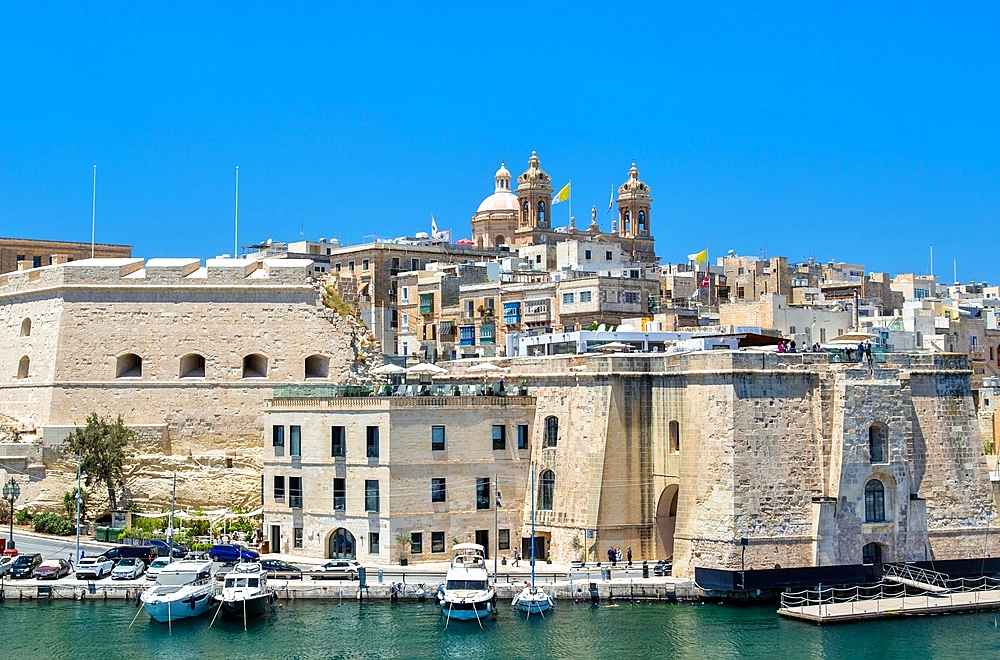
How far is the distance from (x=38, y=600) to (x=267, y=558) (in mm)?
7270

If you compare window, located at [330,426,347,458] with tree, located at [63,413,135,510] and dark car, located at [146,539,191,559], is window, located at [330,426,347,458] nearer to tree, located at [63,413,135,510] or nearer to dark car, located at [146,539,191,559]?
dark car, located at [146,539,191,559]

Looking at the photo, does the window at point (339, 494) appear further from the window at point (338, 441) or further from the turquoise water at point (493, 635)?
the turquoise water at point (493, 635)

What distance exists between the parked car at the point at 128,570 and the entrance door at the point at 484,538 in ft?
33.3

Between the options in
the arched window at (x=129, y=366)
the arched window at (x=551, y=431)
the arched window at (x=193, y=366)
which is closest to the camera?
the arched window at (x=551, y=431)

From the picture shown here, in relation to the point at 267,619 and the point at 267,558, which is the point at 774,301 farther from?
the point at 267,619

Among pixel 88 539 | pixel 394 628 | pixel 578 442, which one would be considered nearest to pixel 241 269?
pixel 88 539

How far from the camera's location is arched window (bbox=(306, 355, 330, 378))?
5544cm

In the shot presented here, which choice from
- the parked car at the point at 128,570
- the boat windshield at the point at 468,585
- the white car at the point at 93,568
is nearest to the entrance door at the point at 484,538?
the boat windshield at the point at 468,585

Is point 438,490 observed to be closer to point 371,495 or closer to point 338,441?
point 371,495

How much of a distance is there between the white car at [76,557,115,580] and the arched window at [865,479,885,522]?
73.1ft

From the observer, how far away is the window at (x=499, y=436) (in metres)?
47.5

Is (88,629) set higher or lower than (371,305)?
lower

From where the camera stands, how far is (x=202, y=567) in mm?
42125

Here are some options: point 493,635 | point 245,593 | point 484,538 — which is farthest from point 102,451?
point 493,635
